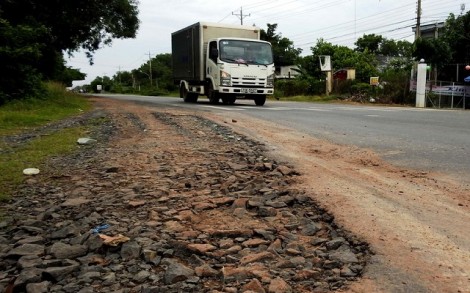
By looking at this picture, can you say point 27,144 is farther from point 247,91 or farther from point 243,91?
point 247,91

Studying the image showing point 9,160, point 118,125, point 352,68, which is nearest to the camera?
point 9,160

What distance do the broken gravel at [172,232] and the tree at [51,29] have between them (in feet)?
33.4

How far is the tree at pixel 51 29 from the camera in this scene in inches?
549

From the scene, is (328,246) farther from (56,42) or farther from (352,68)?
(352,68)

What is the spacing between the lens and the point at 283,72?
6856 cm

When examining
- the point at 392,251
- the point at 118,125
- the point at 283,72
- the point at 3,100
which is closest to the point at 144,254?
the point at 392,251

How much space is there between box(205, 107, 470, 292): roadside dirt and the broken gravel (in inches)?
5.1

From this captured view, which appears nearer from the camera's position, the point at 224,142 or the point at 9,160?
the point at 9,160

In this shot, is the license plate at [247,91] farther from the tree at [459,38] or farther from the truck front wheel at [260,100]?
the tree at [459,38]

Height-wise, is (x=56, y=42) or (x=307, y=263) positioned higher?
(x=56, y=42)

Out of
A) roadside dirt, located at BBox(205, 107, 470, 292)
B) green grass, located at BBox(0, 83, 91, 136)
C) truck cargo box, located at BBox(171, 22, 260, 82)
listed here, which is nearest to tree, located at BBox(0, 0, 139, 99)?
green grass, located at BBox(0, 83, 91, 136)

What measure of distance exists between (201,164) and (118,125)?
15.4 feet

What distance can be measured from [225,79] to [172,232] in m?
12.8

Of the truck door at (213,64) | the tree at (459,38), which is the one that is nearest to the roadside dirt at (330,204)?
the truck door at (213,64)
